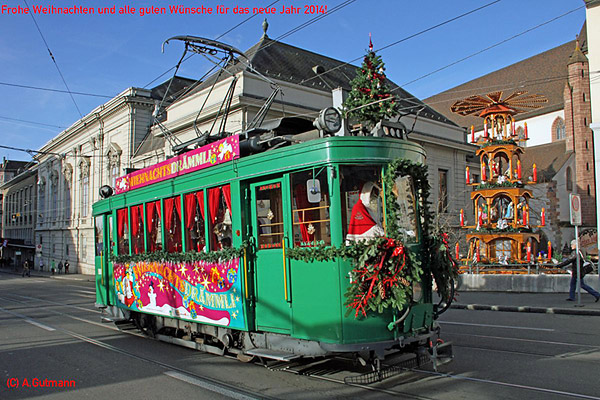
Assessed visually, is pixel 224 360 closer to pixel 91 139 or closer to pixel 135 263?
pixel 135 263

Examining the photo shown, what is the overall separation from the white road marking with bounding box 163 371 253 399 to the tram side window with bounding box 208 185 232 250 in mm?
1909

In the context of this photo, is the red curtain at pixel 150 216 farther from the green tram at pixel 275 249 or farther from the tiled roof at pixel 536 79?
the tiled roof at pixel 536 79

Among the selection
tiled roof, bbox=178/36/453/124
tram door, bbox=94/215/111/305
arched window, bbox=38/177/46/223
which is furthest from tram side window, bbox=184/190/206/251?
arched window, bbox=38/177/46/223

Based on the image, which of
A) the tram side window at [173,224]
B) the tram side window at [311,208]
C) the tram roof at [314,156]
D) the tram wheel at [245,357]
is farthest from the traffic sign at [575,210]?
the tram side window at [173,224]

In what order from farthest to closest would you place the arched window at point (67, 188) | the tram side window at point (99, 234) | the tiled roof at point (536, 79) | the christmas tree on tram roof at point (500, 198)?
the arched window at point (67, 188) < the tiled roof at point (536, 79) < the christmas tree on tram roof at point (500, 198) < the tram side window at point (99, 234)

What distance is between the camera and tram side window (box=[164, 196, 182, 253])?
29.4ft

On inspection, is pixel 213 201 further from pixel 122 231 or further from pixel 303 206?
pixel 122 231

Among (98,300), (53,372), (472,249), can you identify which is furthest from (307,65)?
(53,372)

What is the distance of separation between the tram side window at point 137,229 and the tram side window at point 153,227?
31 centimetres

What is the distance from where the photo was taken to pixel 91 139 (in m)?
45.0

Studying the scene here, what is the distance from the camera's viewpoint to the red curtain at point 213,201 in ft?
25.9

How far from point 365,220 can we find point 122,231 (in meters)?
6.74

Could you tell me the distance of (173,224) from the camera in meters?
9.10

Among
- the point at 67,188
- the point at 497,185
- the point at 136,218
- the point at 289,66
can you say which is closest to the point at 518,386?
the point at 136,218
